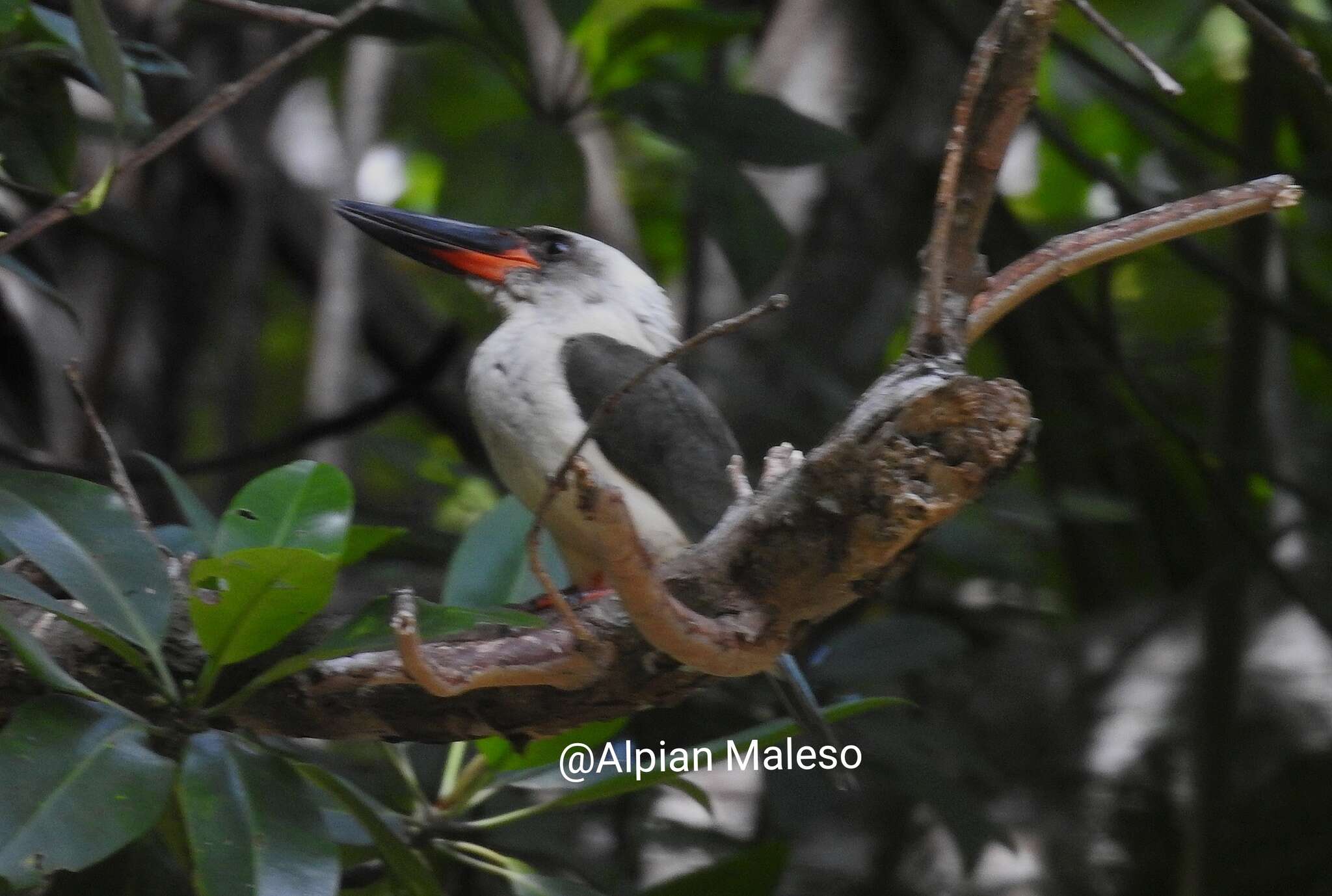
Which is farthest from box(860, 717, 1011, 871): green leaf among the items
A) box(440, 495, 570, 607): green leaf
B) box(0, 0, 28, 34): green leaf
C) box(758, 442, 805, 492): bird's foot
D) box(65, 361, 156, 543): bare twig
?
box(0, 0, 28, 34): green leaf

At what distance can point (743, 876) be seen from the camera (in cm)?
209

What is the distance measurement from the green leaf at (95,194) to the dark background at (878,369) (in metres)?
0.95

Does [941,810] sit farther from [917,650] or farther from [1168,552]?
[1168,552]

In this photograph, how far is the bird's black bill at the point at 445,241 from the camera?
273 centimetres

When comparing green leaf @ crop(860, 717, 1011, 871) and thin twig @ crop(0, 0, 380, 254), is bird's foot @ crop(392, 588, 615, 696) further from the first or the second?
green leaf @ crop(860, 717, 1011, 871)

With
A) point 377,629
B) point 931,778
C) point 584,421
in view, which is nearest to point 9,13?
point 377,629

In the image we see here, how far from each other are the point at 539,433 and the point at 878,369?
1781 millimetres

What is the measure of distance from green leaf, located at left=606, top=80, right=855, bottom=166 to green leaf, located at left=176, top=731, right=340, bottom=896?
180 centimetres

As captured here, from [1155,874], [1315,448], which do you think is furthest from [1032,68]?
[1315,448]

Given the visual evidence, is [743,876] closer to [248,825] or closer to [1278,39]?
[248,825]

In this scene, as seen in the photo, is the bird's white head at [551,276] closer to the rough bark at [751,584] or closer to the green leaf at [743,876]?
the green leaf at [743,876]

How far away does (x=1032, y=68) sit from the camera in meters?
1.25

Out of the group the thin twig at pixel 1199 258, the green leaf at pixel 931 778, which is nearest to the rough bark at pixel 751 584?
the green leaf at pixel 931 778

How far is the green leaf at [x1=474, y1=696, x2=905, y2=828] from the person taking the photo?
1881mm
